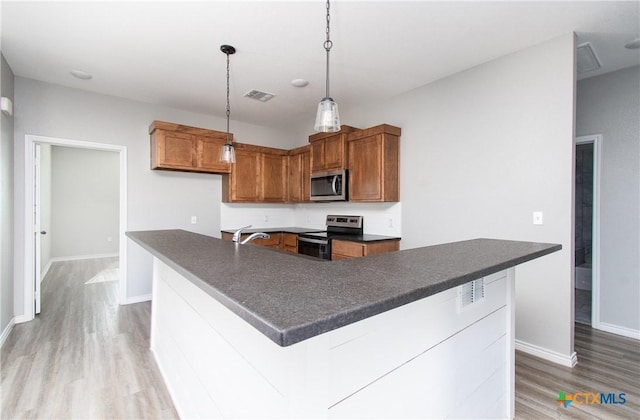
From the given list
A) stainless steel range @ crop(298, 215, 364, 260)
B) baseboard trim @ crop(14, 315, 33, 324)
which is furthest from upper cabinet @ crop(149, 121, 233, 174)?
baseboard trim @ crop(14, 315, 33, 324)

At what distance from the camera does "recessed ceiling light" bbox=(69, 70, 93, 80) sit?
310cm

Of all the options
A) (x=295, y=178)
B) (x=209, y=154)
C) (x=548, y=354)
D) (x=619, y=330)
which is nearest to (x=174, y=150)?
(x=209, y=154)

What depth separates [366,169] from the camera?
3.69 m

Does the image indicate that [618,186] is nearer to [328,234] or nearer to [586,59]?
[586,59]

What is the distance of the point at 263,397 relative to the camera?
956 mm

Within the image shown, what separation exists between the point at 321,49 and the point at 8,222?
3.45 metres

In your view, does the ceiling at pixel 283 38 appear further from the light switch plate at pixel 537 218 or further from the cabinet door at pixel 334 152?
the light switch plate at pixel 537 218

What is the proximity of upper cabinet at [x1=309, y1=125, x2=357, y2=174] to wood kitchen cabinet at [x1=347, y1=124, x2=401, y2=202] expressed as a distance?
0.37ft

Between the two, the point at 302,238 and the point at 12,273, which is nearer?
the point at 12,273

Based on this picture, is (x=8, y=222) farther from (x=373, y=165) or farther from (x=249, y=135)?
(x=373, y=165)

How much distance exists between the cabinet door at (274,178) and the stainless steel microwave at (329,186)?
73cm

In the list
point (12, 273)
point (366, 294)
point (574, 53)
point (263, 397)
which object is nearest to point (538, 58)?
point (574, 53)

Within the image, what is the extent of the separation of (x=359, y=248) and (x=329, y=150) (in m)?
1.46

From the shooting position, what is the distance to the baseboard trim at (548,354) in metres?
2.43
